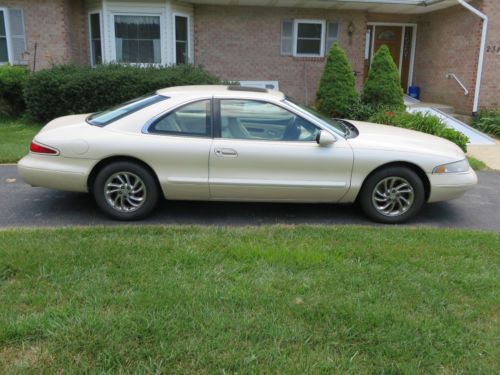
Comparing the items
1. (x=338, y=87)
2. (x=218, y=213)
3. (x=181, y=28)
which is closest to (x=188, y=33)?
(x=181, y=28)

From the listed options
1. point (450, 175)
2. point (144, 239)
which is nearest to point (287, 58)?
point (450, 175)

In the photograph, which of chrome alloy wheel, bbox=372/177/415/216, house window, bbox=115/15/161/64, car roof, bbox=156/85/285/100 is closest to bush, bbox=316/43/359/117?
house window, bbox=115/15/161/64

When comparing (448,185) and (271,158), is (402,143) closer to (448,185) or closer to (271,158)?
(448,185)

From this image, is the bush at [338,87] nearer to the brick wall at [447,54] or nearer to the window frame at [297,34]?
the window frame at [297,34]

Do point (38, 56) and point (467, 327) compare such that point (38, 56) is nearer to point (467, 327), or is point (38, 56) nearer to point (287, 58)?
point (287, 58)

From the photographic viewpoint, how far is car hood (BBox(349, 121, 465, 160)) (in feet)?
17.2

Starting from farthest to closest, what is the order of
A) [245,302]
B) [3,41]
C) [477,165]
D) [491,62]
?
[3,41], [491,62], [477,165], [245,302]

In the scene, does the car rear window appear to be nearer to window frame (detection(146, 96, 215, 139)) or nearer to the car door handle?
window frame (detection(146, 96, 215, 139))

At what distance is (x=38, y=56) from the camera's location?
1340 centimetres

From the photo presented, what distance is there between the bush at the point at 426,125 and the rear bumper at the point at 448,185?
158 inches

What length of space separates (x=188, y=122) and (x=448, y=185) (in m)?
2.92

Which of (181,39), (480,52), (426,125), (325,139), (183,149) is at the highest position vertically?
(181,39)

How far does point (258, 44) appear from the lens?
14586 millimetres

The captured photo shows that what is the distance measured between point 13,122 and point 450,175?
1068 centimetres
